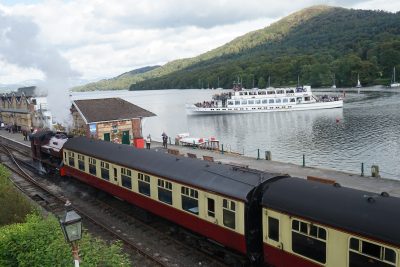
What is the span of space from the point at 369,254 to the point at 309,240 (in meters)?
1.70

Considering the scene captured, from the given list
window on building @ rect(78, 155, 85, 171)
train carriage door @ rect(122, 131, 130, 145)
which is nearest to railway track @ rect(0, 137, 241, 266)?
window on building @ rect(78, 155, 85, 171)

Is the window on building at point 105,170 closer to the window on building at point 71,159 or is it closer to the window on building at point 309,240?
the window on building at point 71,159

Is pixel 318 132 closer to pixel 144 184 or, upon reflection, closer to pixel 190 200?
pixel 144 184

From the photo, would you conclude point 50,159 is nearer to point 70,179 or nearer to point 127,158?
point 70,179

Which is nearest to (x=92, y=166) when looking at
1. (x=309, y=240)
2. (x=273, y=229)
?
(x=273, y=229)

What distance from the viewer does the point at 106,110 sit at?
124ft

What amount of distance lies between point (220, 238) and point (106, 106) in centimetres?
2843

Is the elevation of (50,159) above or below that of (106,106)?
below

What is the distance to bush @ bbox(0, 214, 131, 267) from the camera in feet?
27.9

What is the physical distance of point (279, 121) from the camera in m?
74.8

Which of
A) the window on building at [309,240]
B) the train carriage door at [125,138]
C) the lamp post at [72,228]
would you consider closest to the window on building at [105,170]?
the window on building at [309,240]

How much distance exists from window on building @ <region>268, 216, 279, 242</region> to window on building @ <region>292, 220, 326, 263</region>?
0.57 m

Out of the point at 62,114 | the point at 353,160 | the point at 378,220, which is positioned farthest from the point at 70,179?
the point at 353,160

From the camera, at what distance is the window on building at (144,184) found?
16.6 m
